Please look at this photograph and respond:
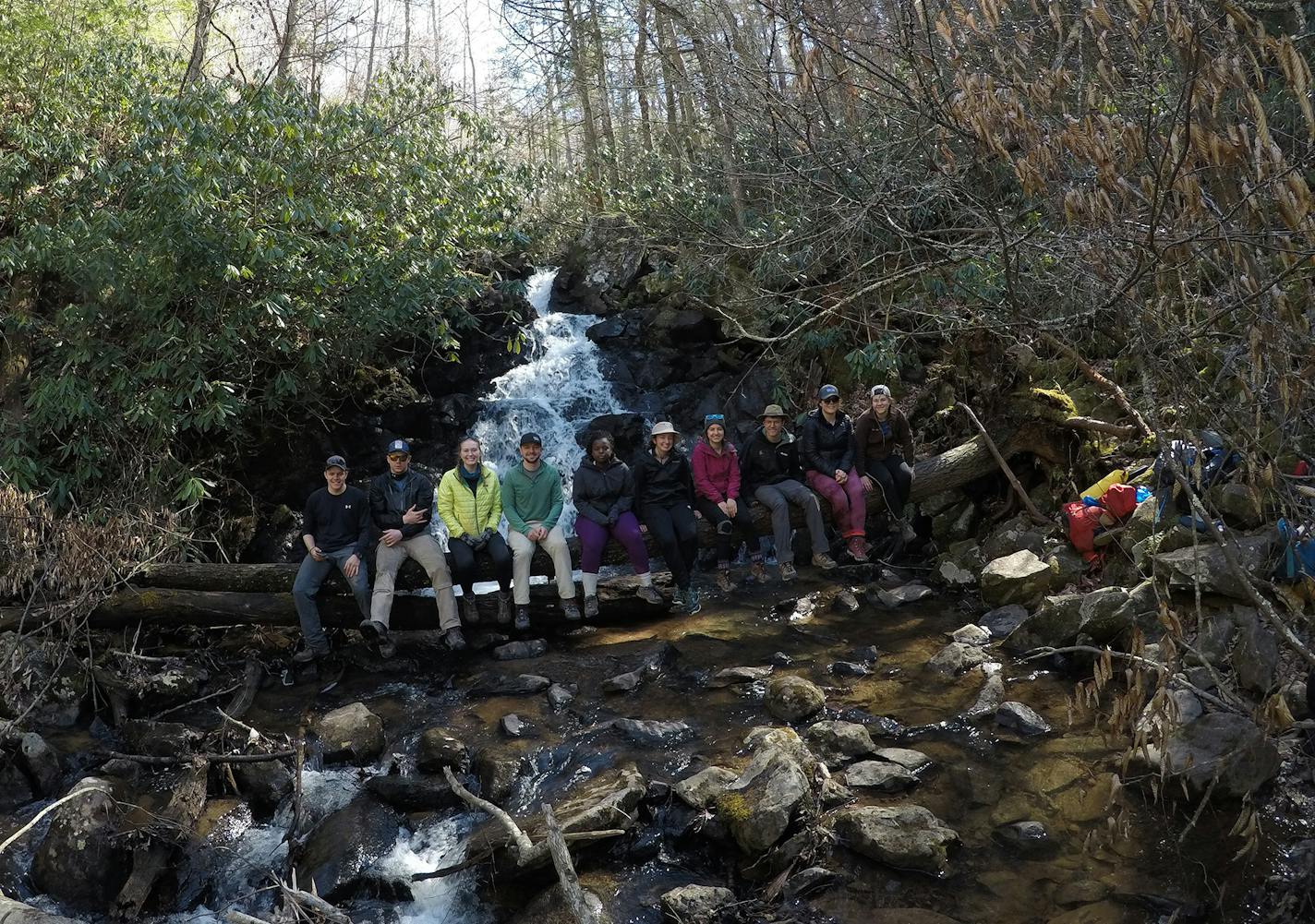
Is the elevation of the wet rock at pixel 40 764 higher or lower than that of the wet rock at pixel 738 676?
higher

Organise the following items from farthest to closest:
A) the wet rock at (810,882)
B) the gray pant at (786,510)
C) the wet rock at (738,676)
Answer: the gray pant at (786,510) < the wet rock at (738,676) < the wet rock at (810,882)

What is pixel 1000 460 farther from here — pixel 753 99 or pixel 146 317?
pixel 146 317

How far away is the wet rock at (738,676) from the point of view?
7152 mm

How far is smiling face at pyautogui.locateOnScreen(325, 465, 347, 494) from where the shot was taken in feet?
26.2

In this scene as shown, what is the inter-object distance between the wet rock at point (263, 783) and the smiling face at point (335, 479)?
8.50 feet

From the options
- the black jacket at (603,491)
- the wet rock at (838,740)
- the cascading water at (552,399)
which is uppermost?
the cascading water at (552,399)

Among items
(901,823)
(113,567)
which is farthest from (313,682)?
(901,823)

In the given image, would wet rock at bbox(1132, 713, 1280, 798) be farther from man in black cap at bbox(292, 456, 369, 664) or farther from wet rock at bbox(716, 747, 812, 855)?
man in black cap at bbox(292, 456, 369, 664)

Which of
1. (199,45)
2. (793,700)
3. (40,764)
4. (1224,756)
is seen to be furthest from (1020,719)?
(199,45)

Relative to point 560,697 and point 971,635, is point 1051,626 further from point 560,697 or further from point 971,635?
point 560,697

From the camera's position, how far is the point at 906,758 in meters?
5.70

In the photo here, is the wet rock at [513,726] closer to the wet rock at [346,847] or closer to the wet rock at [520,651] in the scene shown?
the wet rock at [346,847]

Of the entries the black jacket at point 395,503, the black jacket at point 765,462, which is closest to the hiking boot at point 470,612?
the black jacket at point 395,503

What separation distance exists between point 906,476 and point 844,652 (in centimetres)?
252
